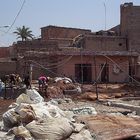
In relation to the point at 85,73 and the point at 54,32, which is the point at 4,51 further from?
the point at 85,73

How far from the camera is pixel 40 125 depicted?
9.84 meters

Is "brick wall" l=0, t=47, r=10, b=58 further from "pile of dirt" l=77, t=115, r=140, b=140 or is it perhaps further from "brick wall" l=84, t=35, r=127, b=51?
"pile of dirt" l=77, t=115, r=140, b=140

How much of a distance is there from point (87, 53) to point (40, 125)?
2295cm

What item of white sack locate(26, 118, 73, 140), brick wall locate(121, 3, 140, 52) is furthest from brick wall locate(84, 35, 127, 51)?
white sack locate(26, 118, 73, 140)

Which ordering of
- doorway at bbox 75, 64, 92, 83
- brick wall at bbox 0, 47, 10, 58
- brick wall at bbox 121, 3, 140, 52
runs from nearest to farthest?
doorway at bbox 75, 64, 92, 83 → brick wall at bbox 121, 3, 140, 52 → brick wall at bbox 0, 47, 10, 58

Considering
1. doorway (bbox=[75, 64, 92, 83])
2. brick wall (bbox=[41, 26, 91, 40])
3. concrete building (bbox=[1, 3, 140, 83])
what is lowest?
doorway (bbox=[75, 64, 92, 83])

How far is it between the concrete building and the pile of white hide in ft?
53.5

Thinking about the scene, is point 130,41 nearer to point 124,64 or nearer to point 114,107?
point 124,64

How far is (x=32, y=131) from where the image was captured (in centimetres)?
968

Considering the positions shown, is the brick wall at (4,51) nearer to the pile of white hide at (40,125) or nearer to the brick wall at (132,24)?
the brick wall at (132,24)

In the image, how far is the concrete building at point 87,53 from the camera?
33.1 metres

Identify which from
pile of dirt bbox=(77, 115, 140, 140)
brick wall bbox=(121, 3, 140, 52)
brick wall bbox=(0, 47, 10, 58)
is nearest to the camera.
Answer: pile of dirt bbox=(77, 115, 140, 140)

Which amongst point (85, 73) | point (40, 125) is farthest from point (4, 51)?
point (40, 125)

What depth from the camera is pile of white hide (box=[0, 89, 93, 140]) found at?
9.48 metres
